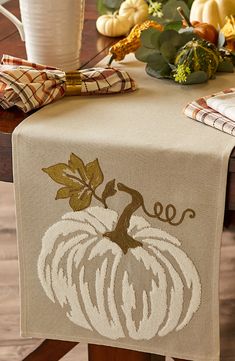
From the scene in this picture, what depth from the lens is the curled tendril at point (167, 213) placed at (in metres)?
1.36

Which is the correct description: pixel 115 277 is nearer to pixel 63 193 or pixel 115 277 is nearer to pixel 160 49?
pixel 63 193

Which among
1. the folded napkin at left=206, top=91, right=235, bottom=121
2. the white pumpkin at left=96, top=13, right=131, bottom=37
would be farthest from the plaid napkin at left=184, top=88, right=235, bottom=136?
the white pumpkin at left=96, top=13, right=131, bottom=37

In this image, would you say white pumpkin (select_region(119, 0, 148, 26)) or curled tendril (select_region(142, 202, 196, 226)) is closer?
curled tendril (select_region(142, 202, 196, 226))

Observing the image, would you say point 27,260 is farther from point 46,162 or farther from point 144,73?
point 144,73

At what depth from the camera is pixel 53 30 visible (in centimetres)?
162

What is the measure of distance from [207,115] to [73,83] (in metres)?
0.25

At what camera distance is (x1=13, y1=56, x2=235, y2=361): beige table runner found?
135cm

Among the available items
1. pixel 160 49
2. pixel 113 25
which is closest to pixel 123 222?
pixel 160 49

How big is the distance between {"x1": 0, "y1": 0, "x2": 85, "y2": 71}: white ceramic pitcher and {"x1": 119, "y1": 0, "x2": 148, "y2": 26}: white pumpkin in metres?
0.32

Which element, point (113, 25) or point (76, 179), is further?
point (113, 25)

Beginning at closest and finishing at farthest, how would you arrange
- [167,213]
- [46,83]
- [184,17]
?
[167,213] < [46,83] < [184,17]

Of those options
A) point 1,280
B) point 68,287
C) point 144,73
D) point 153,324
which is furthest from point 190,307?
point 1,280

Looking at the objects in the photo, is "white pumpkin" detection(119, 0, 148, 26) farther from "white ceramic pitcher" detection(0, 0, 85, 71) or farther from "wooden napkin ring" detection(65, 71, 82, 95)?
"wooden napkin ring" detection(65, 71, 82, 95)

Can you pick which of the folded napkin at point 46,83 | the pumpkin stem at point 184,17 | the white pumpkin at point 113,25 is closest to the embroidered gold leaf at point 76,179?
the folded napkin at point 46,83
